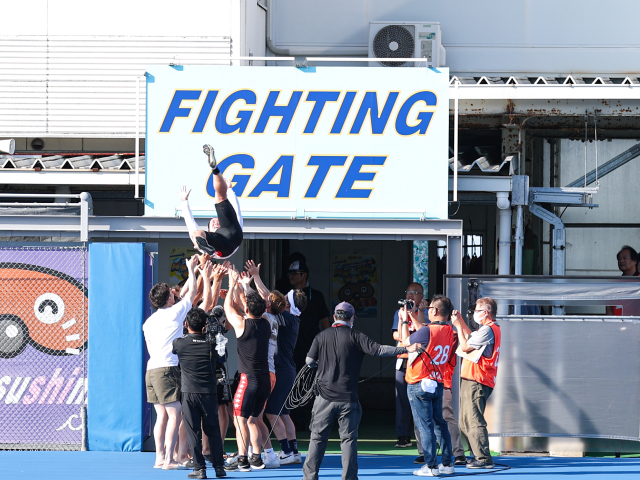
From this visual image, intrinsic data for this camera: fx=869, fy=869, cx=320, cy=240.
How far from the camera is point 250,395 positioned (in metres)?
Result: 9.24

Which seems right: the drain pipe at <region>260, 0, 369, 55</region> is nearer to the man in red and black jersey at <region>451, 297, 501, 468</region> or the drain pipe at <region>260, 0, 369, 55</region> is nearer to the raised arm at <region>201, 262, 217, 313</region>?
the raised arm at <region>201, 262, 217, 313</region>

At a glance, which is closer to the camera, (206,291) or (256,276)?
(206,291)

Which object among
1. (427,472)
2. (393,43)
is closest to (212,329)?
(427,472)

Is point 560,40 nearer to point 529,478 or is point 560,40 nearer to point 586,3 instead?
point 586,3

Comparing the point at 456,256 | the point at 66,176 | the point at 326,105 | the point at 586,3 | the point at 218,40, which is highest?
the point at 586,3

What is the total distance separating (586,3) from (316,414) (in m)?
10.1

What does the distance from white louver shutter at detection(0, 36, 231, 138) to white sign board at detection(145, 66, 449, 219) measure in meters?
2.63

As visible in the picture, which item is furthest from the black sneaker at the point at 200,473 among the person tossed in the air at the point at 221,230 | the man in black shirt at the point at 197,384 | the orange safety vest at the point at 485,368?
the orange safety vest at the point at 485,368

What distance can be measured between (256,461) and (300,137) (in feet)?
13.6

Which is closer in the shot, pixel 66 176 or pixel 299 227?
pixel 299 227

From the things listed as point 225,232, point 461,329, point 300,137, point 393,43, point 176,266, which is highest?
point 393,43

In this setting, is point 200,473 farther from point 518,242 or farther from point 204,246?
point 518,242

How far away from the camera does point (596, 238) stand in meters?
15.3

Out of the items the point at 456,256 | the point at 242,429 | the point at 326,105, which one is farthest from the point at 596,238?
the point at 242,429
